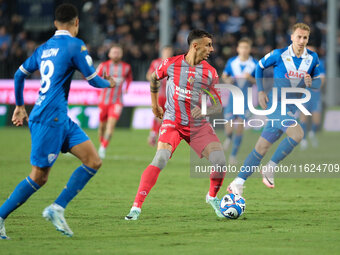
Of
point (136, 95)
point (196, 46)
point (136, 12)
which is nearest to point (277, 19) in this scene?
point (136, 12)

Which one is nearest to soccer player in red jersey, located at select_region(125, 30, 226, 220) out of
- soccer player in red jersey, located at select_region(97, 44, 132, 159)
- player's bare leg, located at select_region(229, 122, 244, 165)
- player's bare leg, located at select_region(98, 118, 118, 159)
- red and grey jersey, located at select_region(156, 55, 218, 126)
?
red and grey jersey, located at select_region(156, 55, 218, 126)

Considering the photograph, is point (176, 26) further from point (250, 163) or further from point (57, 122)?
point (57, 122)

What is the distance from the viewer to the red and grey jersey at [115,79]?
15414 mm

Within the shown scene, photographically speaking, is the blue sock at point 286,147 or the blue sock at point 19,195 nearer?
the blue sock at point 19,195

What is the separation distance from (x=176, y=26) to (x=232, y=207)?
60.0 ft

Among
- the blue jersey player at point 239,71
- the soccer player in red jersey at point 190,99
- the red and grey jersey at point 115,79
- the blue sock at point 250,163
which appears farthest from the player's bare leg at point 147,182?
the red and grey jersey at point 115,79

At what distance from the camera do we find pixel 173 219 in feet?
26.3

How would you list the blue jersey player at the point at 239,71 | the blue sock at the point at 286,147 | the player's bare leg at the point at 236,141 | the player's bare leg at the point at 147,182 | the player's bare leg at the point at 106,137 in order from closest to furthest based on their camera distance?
the player's bare leg at the point at 147,182, the blue sock at the point at 286,147, the player's bare leg at the point at 236,141, the blue jersey player at the point at 239,71, the player's bare leg at the point at 106,137

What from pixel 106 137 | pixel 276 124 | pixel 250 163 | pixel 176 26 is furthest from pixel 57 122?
pixel 176 26

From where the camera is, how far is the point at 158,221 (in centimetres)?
789

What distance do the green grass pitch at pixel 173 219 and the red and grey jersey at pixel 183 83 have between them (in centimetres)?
116

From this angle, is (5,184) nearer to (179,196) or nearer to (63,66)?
(179,196)

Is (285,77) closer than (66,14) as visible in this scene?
No

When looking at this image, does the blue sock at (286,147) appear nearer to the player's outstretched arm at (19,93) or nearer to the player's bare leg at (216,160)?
the player's bare leg at (216,160)
